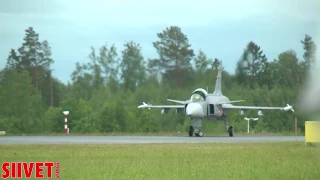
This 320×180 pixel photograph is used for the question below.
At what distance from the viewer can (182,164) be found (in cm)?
2181

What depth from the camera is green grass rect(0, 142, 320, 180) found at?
18333 mm

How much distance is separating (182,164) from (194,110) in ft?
93.4

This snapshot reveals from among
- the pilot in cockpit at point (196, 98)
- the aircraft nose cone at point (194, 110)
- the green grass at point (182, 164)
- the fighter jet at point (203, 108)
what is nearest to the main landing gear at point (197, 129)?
the fighter jet at point (203, 108)

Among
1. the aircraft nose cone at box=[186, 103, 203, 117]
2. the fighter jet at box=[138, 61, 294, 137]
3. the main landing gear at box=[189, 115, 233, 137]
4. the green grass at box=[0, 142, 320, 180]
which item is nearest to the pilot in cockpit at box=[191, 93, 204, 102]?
the fighter jet at box=[138, 61, 294, 137]

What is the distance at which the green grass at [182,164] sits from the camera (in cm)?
1833

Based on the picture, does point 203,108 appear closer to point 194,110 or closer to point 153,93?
point 194,110

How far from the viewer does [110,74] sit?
79.4 m

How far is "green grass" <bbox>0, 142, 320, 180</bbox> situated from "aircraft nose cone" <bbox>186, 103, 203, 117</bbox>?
21.3 m

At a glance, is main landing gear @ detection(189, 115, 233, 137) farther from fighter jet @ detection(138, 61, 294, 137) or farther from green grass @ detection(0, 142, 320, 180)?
green grass @ detection(0, 142, 320, 180)

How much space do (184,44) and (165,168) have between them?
51.2 meters

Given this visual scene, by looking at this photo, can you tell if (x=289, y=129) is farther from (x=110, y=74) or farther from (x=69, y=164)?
(x=69, y=164)

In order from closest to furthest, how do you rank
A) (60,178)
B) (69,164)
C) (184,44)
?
(60,178)
(69,164)
(184,44)

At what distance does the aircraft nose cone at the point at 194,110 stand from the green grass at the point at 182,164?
839 inches

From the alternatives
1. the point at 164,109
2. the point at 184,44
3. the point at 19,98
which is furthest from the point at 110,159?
the point at 184,44
